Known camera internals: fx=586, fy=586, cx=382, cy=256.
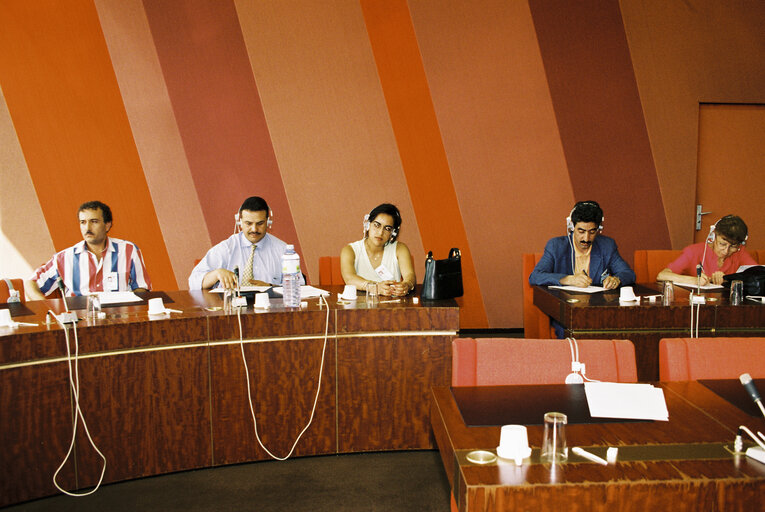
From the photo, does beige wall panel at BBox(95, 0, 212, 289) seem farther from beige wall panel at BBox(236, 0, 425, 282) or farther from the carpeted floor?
the carpeted floor

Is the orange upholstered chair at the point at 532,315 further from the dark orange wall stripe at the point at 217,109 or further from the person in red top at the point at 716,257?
the dark orange wall stripe at the point at 217,109

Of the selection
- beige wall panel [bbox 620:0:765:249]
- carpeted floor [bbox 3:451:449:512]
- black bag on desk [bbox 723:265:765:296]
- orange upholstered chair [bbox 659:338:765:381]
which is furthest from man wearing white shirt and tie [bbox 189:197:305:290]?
beige wall panel [bbox 620:0:765:249]

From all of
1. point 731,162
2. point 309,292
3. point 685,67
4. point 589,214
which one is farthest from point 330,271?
point 731,162

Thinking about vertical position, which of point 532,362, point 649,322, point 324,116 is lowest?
point 649,322

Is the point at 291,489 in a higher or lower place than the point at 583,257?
lower

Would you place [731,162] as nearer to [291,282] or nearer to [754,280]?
[754,280]

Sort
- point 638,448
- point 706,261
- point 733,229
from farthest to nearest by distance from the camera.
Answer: point 706,261 → point 733,229 → point 638,448

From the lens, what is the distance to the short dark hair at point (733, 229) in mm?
3533

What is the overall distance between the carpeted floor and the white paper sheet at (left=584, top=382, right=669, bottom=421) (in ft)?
3.61

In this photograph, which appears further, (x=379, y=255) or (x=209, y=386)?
(x=379, y=255)

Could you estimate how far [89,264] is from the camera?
3.67 meters

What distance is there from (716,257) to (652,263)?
0.40 m

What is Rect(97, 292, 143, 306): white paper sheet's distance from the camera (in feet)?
10.2

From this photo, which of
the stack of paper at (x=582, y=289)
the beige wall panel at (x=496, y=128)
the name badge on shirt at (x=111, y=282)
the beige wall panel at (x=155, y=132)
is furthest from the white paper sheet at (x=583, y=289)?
the beige wall panel at (x=155, y=132)
